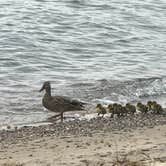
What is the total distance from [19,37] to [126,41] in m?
3.61

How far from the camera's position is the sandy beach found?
24.2 feet

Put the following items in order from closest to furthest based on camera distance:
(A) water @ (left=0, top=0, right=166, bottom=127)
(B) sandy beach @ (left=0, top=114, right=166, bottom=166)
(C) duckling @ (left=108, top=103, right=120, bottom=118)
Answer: (B) sandy beach @ (left=0, top=114, right=166, bottom=166)
(C) duckling @ (left=108, top=103, right=120, bottom=118)
(A) water @ (left=0, top=0, right=166, bottom=127)

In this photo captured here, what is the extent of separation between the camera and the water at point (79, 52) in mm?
13672

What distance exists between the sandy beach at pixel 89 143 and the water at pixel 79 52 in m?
1.64

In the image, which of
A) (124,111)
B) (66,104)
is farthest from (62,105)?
(124,111)

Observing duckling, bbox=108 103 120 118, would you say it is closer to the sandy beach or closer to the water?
the sandy beach

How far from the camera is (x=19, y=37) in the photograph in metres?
18.8

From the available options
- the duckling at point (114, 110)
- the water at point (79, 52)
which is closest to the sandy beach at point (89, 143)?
the duckling at point (114, 110)

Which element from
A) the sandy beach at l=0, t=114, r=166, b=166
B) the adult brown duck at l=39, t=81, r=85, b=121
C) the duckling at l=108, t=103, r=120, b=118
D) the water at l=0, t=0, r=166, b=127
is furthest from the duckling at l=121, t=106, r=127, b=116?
the water at l=0, t=0, r=166, b=127

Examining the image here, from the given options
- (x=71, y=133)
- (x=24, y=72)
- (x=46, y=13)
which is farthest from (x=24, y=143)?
(x=46, y=13)

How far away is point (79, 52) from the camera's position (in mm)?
18047

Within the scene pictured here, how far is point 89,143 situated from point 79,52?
969 centimetres

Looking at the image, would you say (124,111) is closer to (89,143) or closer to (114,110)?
(114,110)

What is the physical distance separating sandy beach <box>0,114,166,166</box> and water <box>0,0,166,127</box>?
5.37 ft
